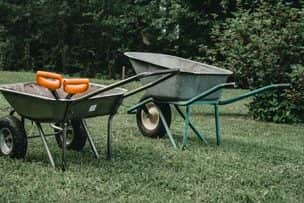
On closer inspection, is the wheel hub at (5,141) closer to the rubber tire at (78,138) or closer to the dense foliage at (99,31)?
the rubber tire at (78,138)

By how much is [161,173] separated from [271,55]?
603 cm

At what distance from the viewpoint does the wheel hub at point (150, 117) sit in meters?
8.18

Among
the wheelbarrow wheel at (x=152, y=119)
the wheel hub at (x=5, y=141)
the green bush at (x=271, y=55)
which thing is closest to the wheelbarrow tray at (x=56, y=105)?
the wheel hub at (x=5, y=141)

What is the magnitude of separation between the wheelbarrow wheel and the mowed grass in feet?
0.44

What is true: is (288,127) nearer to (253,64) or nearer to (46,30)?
(253,64)

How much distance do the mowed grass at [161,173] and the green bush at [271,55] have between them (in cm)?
266

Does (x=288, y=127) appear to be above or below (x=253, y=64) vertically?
below

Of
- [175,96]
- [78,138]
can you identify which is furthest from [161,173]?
[175,96]

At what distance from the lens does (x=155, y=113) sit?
8.20m

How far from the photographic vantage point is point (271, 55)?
11258mm

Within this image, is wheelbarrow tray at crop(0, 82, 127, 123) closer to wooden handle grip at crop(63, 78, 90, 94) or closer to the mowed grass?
wooden handle grip at crop(63, 78, 90, 94)

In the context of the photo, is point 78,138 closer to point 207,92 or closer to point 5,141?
point 5,141

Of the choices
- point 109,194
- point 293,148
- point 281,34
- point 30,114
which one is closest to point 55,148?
point 30,114

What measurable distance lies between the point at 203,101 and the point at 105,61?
51.6 feet
